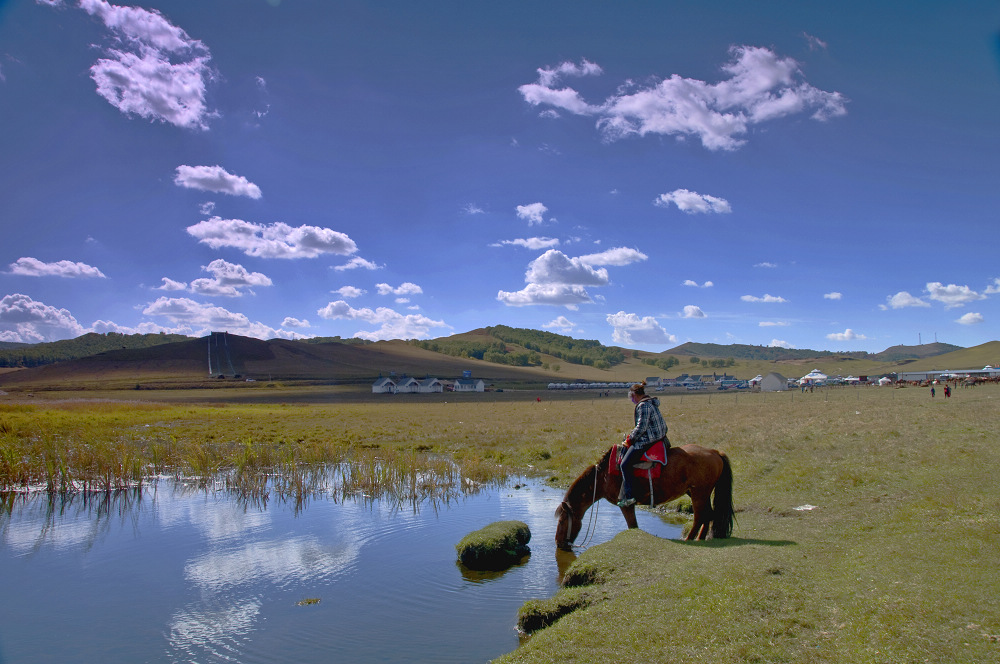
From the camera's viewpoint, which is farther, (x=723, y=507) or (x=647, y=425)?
(x=723, y=507)

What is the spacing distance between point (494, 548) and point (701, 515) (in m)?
3.47

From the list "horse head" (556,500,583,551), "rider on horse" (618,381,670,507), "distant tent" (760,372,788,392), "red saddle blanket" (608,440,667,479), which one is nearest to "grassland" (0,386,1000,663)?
"horse head" (556,500,583,551)

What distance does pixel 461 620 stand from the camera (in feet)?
24.1

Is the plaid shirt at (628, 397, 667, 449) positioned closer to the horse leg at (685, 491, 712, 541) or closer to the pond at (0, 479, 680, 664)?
the horse leg at (685, 491, 712, 541)

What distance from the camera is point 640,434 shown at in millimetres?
8797

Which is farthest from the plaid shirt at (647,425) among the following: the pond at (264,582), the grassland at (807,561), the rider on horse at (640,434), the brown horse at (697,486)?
the pond at (264,582)

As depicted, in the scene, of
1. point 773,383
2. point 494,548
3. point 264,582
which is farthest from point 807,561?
point 773,383

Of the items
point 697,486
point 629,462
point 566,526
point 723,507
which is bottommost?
point 566,526

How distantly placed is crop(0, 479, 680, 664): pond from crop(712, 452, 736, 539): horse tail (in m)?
1.64

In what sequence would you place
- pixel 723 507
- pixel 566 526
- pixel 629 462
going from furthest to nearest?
pixel 566 526 < pixel 723 507 < pixel 629 462

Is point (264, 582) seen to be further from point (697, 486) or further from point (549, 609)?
point (697, 486)

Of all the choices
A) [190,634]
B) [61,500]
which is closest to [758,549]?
[190,634]

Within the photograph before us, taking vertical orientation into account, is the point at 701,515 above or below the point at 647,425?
below

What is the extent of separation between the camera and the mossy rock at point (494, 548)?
9.24 metres
